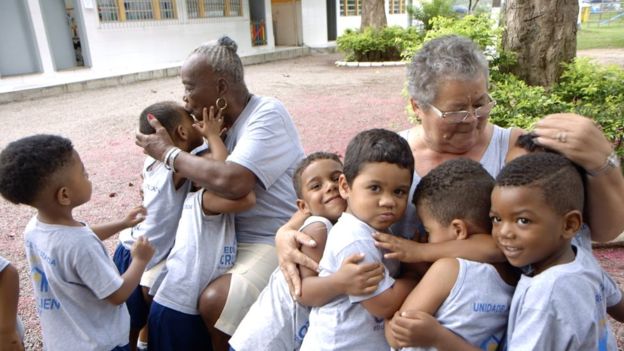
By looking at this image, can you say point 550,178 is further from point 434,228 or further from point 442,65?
point 442,65

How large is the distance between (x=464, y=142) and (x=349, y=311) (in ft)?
2.91

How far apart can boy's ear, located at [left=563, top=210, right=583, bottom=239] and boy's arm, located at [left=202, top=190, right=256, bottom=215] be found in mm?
1377

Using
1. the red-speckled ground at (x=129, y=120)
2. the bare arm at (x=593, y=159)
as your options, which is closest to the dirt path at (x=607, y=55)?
the red-speckled ground at (x=129, y=120)

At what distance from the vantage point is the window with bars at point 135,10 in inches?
573

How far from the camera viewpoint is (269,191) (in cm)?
251

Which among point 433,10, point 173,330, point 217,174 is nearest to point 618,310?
point 217,174

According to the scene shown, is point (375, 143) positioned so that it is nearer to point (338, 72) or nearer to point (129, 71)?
point (338, 72)

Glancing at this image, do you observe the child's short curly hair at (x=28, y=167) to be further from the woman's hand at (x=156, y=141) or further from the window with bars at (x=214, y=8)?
the window with bars at (x=214, y=8)

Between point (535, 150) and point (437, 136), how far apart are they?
1.37 feet

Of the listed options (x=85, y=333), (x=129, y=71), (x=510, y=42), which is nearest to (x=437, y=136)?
(x=85, y=333)

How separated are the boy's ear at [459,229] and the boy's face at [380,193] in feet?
0.61

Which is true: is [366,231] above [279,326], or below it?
above

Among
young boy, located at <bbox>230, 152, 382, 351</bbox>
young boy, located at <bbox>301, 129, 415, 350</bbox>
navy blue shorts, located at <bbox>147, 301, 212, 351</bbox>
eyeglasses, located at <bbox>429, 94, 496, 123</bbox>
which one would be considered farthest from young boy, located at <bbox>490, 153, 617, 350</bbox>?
navy blue shorts, located at <bbox>147, 301, 212, 351</bbox>

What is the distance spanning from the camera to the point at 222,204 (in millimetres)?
2283
